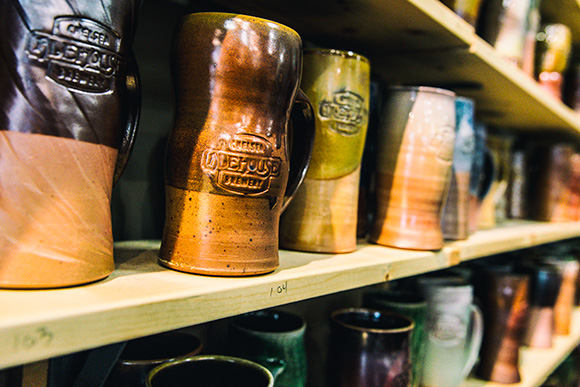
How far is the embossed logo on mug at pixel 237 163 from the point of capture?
49 cm

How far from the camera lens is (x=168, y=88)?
2.46 feet

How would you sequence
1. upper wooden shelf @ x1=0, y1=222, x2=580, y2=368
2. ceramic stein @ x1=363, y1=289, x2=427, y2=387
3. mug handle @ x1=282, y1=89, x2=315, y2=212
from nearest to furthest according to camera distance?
upper wooden shelf @ x1=0, y1=222, x2=580, y2=368, mug handle @ x1=282, y1=89, x2=315, y2=212, ceramic stein @ x1=363, y1=289, x2=427, y2=387

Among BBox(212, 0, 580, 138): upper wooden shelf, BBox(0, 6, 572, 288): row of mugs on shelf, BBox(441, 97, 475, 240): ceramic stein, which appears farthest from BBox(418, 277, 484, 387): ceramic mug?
BBox(212, 0, 580, 138): upper wooden shelf

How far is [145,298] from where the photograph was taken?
15.7 inches

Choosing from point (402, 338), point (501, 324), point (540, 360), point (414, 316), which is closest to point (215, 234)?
point (402, 338)

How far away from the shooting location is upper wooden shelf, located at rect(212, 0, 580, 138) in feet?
2.41

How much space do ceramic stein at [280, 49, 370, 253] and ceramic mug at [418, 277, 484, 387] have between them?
34 cm

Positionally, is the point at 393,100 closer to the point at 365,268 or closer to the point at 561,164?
the point at 365,268

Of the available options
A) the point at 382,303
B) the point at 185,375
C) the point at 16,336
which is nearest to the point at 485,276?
the point at 382,303

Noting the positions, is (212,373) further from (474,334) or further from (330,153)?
(474,334)

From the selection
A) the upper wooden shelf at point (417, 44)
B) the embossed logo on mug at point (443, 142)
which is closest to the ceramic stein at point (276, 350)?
the embossed logo on mug at point (443, 142)

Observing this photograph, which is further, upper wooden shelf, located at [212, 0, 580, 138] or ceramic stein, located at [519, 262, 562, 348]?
ceramic stein, located at [519, 262, 562, 348]

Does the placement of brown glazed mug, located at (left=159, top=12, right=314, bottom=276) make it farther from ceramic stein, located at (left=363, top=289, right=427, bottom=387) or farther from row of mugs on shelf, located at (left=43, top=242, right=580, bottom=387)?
ceramic stein, located at (left=363, top=289, right=427, bottom=387)

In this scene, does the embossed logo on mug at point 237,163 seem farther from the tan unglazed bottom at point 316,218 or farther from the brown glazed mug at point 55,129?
the tan unglazed bottom at point 316,218
